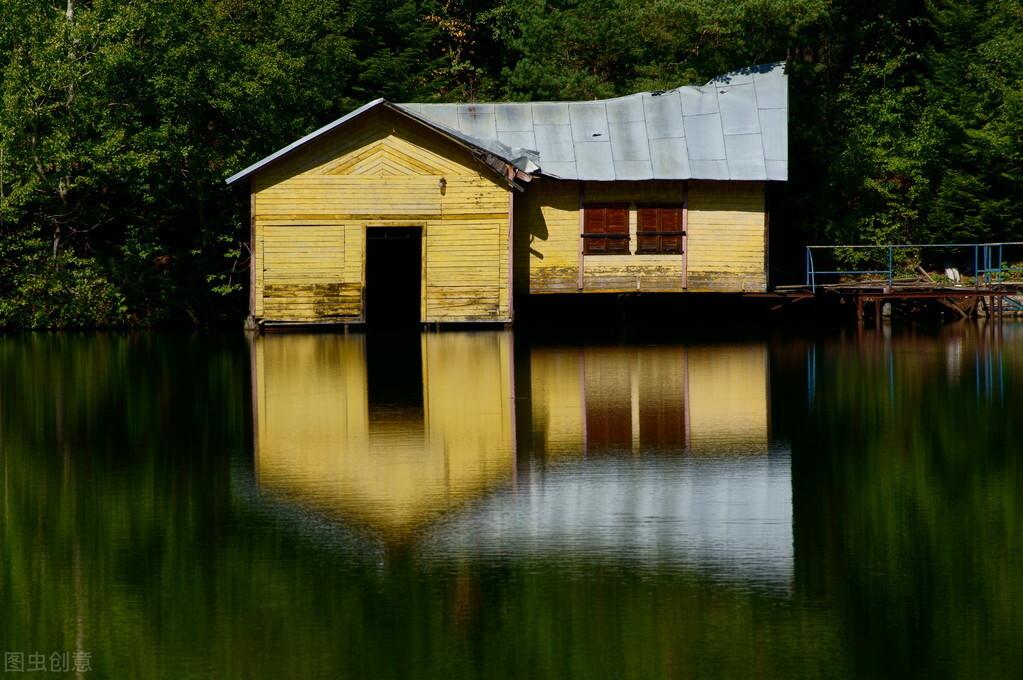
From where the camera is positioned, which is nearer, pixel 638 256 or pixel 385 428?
pixel 385 428

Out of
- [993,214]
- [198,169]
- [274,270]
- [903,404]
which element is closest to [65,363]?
[274,270]

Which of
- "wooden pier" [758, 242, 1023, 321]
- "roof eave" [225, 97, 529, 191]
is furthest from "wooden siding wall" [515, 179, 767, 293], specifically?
"roof eave" [225, 97, 529, 191]

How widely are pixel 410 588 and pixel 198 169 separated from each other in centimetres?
2638

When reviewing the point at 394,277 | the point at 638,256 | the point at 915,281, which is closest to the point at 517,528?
the point at 638,256

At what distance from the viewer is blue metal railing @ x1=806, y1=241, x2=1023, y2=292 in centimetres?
3441

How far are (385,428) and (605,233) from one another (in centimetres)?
1732

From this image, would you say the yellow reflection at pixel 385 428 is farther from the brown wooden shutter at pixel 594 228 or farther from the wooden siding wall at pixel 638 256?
the brown wooden shutter at pixel 594 228

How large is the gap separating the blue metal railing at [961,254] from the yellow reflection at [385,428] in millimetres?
10261

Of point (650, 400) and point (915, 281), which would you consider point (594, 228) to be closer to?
point (915, 281)

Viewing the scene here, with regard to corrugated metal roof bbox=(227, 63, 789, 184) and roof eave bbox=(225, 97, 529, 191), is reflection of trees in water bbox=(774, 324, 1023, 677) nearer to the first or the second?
roof eave bbox=(225, 97, 529, 191)

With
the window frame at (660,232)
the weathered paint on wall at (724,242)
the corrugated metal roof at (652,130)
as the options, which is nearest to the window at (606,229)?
the window frame at (660,232)

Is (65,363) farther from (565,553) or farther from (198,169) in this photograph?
(565,553)

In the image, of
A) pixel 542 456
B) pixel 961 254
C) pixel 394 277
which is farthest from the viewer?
pixel 961 254

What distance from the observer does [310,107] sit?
129ft
